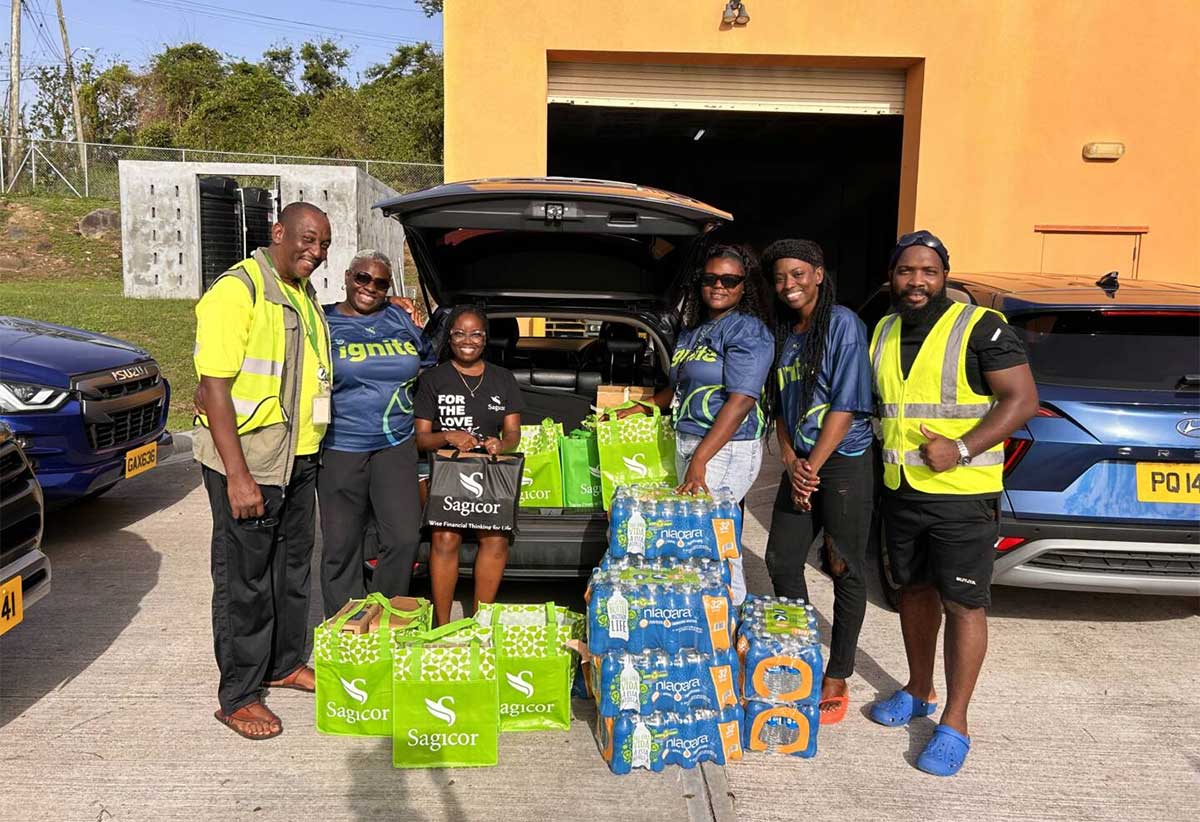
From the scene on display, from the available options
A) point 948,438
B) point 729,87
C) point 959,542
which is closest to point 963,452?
point 948,438

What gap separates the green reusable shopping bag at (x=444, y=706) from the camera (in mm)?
2830

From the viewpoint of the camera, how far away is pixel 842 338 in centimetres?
310

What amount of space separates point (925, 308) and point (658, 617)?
1.34 m

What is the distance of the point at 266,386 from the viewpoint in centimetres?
293

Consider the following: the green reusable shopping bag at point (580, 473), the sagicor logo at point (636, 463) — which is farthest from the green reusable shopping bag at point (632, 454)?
the green reusable shopping bag at point (580, 473)

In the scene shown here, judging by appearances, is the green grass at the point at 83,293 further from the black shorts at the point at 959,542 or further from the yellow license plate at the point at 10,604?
the black shorts at the point at 959,542

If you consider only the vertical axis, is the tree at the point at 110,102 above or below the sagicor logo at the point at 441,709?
above

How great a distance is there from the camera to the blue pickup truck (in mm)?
4570

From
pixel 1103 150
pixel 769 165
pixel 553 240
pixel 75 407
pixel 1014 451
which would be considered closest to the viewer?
pixel 1014 451

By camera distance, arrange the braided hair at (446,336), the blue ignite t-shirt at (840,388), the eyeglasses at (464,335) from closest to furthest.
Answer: the blue ignite t-shirt at (840,388)
the eyeglasses at (464,335)
the braided hair at (446,336)

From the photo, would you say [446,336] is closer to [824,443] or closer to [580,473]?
[580,473]

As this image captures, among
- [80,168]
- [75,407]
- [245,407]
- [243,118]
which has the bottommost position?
[75,407]

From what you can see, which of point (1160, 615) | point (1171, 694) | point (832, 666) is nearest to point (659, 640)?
point (832, 666)

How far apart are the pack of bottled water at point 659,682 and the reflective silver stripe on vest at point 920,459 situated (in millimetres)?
888
